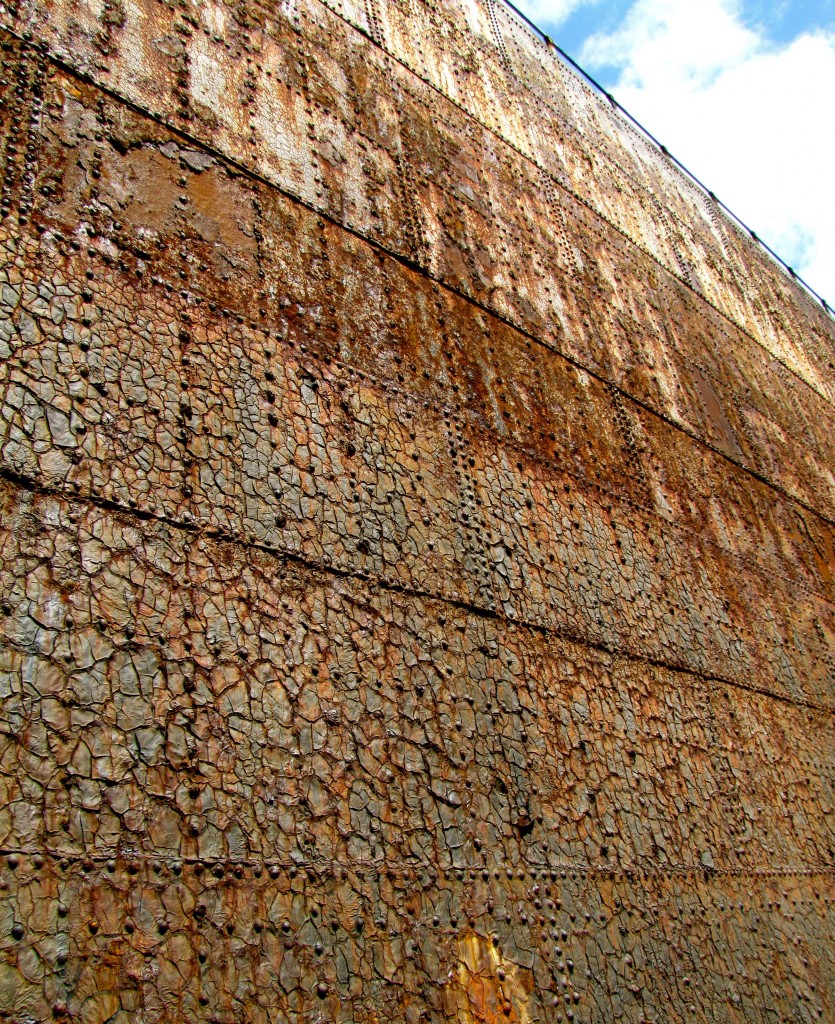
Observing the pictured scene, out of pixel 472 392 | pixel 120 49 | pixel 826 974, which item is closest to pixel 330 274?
pixel 472 392

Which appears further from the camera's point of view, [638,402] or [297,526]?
[638,402]

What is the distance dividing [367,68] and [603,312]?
210 centimetres

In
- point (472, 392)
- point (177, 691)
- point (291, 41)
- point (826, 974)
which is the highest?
point (291, 41)

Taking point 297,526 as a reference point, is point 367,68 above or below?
above

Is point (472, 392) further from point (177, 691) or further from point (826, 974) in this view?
point (826, 974)

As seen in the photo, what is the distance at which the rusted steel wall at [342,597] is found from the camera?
2105 mm

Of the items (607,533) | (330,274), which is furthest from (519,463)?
(330,274)

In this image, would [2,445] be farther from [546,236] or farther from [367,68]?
[546,236]

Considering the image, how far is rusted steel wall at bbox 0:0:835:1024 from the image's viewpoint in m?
2.11

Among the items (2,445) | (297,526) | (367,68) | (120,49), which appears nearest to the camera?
(2,445)

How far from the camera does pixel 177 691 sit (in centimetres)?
226

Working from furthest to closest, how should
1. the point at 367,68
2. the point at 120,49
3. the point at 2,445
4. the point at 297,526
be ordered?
the point at 367,68 < the point at 120,49 < the point at 297,526 < the point at 2,445

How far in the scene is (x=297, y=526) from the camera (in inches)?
110

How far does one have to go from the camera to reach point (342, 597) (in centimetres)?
279
